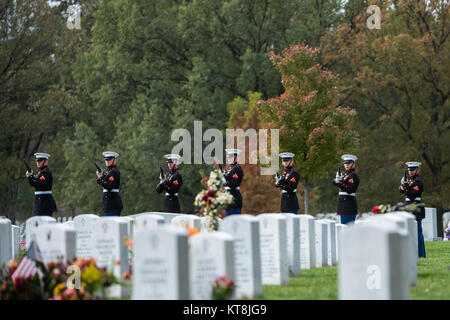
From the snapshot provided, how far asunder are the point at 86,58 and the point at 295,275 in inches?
940

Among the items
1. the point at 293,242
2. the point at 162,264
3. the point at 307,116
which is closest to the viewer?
the point at 162,264

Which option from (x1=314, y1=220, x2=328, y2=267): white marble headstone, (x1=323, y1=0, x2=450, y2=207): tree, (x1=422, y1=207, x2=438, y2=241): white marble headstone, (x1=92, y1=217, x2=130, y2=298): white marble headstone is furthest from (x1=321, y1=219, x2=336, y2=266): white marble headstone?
(x1=323, y1=0, x2=450, y2=207): tree

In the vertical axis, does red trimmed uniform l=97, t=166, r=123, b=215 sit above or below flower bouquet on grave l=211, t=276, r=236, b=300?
above

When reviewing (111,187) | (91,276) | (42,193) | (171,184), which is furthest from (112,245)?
(171,184)

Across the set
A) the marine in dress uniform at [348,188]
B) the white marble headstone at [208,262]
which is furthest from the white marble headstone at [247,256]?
the marine in dress uniform at [348,188]

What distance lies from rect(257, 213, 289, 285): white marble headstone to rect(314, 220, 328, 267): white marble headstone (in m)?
3.29

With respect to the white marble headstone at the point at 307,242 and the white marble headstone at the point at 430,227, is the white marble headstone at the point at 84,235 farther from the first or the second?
the white marble headstone at the point at 430,227

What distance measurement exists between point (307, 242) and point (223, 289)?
5175 mm

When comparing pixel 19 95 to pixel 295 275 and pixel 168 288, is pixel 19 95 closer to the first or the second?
pixel 295 275

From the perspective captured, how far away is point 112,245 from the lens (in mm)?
9773

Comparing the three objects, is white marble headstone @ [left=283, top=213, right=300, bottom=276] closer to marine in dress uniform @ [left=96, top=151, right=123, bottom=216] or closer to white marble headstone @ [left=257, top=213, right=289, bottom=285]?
white marble headstone @ [left=257, top=213, right=289, bottom=285]

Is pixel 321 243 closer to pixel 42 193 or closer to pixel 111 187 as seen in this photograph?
pixel 111 187

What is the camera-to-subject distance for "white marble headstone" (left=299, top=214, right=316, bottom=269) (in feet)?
42.1

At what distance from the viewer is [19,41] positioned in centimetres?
3034
